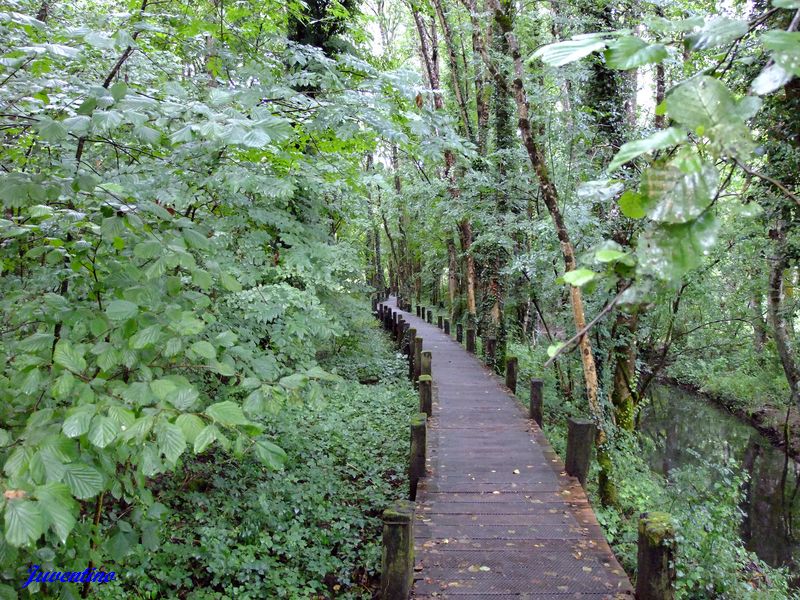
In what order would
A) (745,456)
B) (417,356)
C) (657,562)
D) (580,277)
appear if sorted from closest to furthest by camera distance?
(580,277) → (657,562) → (417,356) → (745,456)

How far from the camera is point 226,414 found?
1.60 m

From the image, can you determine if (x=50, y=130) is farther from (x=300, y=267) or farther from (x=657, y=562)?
(x=657, y=562)

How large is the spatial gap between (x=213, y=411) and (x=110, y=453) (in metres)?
0.74

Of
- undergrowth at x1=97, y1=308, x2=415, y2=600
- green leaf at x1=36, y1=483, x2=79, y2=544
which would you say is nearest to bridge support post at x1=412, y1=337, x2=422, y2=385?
undergrowth at x1=97, y1=308, x2=415, y2=600

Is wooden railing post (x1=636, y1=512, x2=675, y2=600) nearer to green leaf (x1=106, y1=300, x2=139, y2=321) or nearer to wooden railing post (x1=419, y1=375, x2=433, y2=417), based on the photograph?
green leaf (x1=106, y1=300, x2=139, y2=321)

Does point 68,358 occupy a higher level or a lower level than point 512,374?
higher

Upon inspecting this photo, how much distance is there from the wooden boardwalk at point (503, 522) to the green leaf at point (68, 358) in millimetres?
3362

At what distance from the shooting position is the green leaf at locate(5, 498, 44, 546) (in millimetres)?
1194

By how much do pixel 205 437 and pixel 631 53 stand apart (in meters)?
1.51

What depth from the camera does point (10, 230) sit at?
227 cm

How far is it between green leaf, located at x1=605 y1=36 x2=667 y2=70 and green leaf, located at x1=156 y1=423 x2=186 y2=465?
5.09ft

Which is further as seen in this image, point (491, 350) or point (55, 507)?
point (491, 350)

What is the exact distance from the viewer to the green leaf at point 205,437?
1.46 m

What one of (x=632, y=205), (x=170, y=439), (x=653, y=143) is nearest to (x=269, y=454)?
(x=170, y=439)
